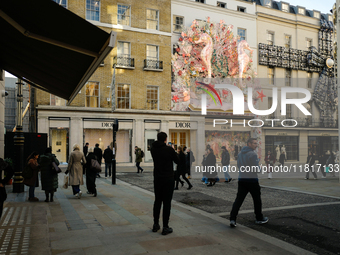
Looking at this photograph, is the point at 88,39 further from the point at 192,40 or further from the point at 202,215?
the point at 192,40

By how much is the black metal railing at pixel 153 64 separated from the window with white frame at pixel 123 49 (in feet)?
5.51

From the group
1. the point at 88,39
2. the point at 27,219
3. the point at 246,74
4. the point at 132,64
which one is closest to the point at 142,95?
the point at 132,64

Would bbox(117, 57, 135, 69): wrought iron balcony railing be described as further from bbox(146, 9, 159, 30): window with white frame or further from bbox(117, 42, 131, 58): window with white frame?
bbox(146, 9, 159, 30): window with white frame

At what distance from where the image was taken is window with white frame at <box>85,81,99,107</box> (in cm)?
2492

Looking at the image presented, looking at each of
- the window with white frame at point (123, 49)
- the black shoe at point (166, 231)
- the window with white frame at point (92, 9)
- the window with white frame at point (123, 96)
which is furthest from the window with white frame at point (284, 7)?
the black shoe at point (166, 231)

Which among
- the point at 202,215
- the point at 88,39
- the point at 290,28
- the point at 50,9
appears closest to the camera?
the point at 50,9

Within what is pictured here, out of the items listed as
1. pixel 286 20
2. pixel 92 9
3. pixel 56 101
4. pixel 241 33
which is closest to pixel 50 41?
pixel 56 101

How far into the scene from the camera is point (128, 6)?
26328 mm

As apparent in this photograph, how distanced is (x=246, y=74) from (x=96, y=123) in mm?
15114

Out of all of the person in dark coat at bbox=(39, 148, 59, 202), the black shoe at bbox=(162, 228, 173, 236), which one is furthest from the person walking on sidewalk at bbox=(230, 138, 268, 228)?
the person in dark coat at bbox=(39, 148, 59, 202)

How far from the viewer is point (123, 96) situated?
2602 centimetres

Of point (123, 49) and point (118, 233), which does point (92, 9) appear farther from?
point (118, 233)

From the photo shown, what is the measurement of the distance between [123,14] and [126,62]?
4111 mm

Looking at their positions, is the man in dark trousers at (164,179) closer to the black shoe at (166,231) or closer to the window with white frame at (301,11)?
the black shoe at (166,231)
